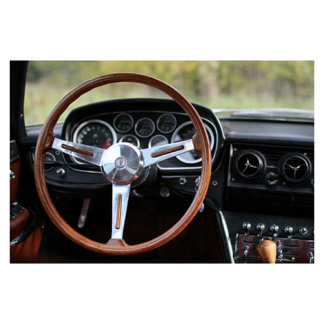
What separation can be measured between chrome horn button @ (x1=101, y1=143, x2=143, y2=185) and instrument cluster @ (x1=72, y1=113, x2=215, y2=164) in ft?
2.13

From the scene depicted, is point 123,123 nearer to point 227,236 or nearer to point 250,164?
point 250,164

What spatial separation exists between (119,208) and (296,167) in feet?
3.91

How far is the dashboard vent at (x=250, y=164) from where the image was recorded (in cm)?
191

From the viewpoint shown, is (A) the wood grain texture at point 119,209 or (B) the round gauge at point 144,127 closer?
(A) the wood grain texture at point 119,209

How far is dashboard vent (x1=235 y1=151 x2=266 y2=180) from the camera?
1.91 meters

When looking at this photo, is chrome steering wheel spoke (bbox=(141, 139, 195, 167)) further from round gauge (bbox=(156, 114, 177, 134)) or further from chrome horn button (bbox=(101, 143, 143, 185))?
round gauge (bbox=(156, 114, 177, 134))

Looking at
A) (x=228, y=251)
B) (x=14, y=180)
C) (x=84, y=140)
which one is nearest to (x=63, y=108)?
(x=84, y=140)

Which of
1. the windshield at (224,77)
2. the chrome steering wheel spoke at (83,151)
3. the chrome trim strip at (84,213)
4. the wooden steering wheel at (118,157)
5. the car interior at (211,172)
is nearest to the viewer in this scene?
the wooden steering wheel at (118,157)

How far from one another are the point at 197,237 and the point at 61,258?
115cm

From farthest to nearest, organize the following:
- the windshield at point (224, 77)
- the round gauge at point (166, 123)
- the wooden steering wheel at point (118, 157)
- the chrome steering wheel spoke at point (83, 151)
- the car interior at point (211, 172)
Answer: the windshield at point (224, 77), the round gauge at point (166, 123), the car interior at point (211, 172), the chrome steering wheel spoke at point (83, 151), the wooden steering wheel at point (118, 157)

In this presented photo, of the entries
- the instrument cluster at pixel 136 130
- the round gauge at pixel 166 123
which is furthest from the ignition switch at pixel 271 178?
the round gauge at pixel 166 123

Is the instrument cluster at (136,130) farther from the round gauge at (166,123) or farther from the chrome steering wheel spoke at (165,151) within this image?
the chrome steering wheel spoke at (165,151)

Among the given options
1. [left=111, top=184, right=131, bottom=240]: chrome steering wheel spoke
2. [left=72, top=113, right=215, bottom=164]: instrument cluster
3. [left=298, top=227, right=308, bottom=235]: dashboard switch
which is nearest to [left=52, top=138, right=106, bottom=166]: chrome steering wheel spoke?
[left=111, top=184, right=131, bottom=240]: chrome steering wheel spoke

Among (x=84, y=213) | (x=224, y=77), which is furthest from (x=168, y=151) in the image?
(x=224, y=77)
